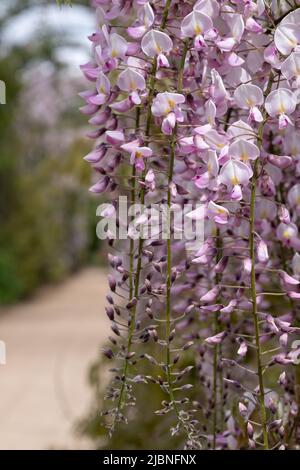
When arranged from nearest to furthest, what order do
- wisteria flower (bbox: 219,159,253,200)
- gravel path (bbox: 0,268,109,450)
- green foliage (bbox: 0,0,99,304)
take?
wisteria flower (bbox: 219,159,253,200), gravel path (bbox: 0,268,109,450), green foliage (bbox: 0,0,99,304)

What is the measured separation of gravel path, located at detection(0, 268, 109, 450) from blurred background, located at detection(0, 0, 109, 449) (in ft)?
0.04

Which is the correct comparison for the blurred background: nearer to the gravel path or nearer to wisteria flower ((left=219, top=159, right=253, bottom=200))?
the gravel path

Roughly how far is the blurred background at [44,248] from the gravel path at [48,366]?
0.04 feet

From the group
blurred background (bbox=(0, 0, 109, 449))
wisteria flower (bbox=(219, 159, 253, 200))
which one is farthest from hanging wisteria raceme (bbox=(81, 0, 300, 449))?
blurred background (bbox=(0, 0, 109, 449))

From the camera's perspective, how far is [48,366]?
741cm

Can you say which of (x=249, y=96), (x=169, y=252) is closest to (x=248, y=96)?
(x=249, y=96)

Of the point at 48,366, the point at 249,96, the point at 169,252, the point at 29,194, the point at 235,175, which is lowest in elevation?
the point at 48,366

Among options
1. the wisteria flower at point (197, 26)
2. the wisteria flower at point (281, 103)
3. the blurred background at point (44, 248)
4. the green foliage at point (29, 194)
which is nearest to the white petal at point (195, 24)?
the wisteria flower at point (197, 26)

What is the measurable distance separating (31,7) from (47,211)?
4.63 meters

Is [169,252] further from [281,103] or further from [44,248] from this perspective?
[44,248]

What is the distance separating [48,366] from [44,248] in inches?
210

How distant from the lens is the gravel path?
17.6 feet

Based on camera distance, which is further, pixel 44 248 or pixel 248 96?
pixel 44 248

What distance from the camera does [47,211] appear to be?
42.2 ft
